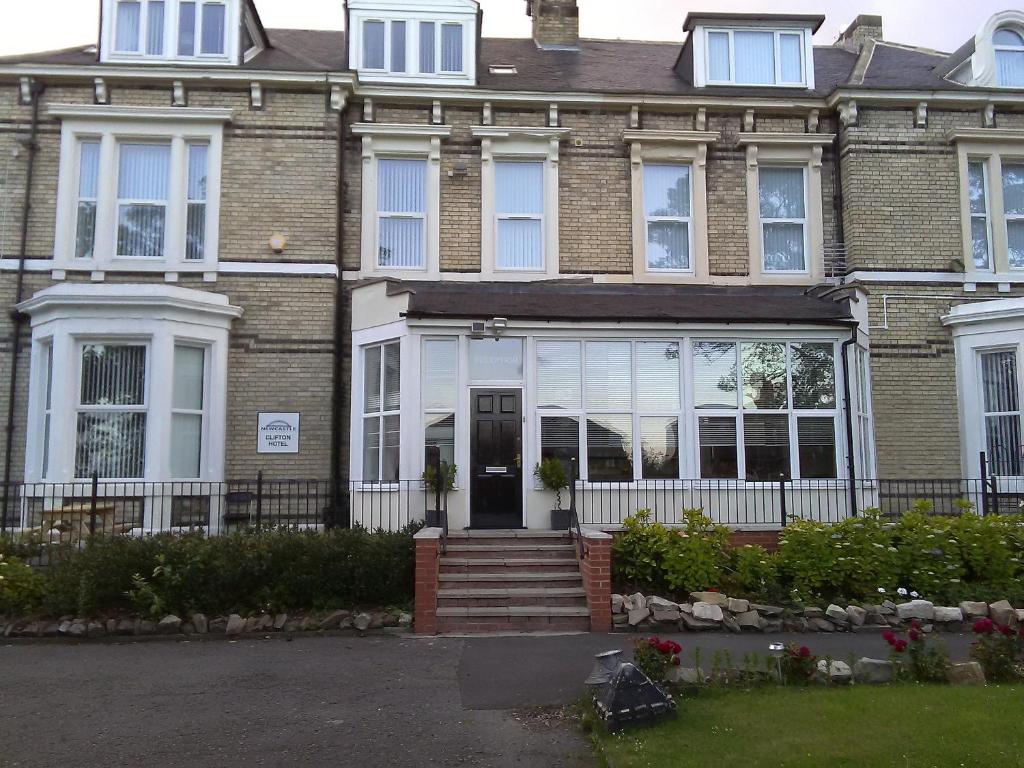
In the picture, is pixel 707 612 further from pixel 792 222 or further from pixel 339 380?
pixel 792 222

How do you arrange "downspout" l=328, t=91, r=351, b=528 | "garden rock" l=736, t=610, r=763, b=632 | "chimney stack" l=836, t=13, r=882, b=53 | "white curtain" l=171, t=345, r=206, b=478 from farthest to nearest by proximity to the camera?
1. "chimney stack" l=836, t=13, r=882, b=53
2. "downspout" l=328, t=91, r=351, b=528
3. "white curtain" l=171, t=345, r=206, b=478
4. "garden rock" l=736, t=610, r=763, b=632

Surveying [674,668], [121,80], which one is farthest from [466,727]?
[121,80]

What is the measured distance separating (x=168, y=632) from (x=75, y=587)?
1205mm

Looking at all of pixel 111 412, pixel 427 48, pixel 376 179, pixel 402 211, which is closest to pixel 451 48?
pixel 427 48

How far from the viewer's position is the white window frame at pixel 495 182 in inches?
509

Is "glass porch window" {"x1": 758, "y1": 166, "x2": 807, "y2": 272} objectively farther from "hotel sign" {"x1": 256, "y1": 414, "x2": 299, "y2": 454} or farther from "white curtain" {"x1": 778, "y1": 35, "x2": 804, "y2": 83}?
"hotel sign" {"x1": 256, "y1": 414, "x2": 299, "y2": 454}

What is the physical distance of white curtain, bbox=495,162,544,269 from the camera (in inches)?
515

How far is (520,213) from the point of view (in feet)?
43.2

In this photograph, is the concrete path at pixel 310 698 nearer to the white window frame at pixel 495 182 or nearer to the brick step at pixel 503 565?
the brick step at pixel 503 565

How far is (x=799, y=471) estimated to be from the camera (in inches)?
429

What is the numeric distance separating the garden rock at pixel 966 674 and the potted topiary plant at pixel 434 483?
5.92m

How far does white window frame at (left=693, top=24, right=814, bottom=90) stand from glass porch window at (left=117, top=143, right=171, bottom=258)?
9.46 m

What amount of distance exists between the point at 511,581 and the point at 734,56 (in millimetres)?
10658

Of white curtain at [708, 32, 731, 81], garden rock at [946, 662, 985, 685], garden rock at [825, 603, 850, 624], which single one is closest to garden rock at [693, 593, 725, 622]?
garden rock at [825, 603, 850, 624]
